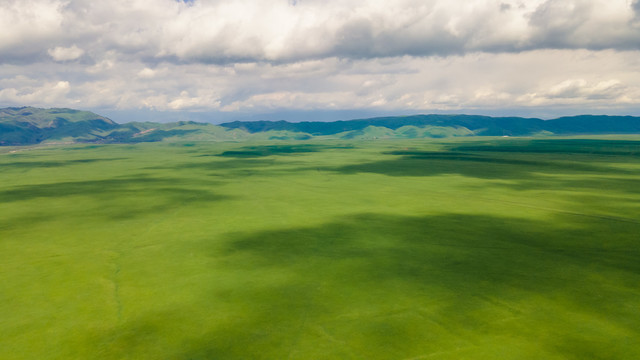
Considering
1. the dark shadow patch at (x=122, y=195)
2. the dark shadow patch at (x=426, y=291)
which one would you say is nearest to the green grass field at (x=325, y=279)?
the dark shadow patch at (x=426, y=291)

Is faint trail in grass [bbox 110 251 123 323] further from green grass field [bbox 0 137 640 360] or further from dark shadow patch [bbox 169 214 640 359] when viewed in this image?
dark shadow patch [bbox 169 214 640 359]

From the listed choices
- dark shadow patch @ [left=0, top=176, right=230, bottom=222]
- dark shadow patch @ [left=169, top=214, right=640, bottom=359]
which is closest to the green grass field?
dark shadow patch @ [left=169, top=214, right=640, bottom=359]

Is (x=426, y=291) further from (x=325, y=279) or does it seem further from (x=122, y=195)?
(x=122, y=195)

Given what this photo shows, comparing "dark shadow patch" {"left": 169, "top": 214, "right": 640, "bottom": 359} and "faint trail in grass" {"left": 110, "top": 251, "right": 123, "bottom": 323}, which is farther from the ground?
"dark shadow patch" {"left": 169, "top": 214, "right": 640, "bottom": 359}

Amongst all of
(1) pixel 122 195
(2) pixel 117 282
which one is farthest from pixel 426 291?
(1) pixel 122 195

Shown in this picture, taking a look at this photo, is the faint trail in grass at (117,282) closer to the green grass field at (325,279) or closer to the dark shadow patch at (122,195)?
the green grass field at (325,279)

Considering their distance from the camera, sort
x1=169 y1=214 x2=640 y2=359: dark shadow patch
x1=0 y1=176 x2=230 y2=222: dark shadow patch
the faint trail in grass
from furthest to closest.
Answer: x1=0 y1=176 x2=230 y2=222: dark shadow patch, the faint trail in grass, x1=169 y1=214 x2=640 y2=359: dark shadow patch

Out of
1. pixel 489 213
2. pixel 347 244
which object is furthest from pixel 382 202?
pixel 347 244

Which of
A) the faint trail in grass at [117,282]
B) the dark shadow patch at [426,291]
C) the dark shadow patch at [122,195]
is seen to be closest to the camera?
the dark shadow patch at [426,291]

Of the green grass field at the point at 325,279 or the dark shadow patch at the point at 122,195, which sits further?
the dark shadow patch at the point at 122,195
